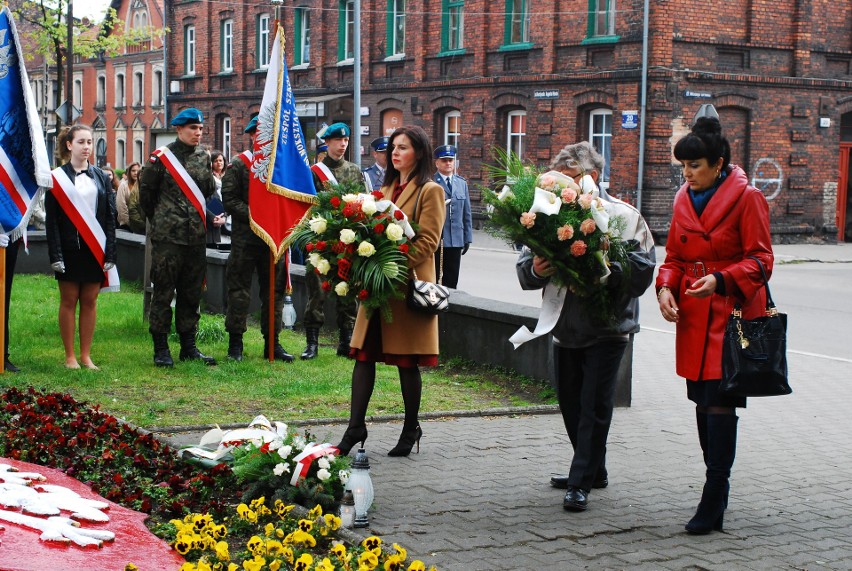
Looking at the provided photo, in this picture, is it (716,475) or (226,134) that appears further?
(226,134)

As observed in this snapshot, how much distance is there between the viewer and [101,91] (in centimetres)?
6091

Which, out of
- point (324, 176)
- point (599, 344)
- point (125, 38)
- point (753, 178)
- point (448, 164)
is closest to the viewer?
point (599, 344)

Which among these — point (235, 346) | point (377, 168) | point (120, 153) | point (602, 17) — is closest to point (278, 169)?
point (235, 346)

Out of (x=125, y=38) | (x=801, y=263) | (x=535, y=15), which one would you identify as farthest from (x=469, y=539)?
(x=125, y=38)

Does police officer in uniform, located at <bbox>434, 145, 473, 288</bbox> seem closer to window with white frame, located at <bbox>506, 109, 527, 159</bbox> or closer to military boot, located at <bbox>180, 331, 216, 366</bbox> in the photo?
Result: military boot, located at <bbox>180, 331, 216, 366</bbox>

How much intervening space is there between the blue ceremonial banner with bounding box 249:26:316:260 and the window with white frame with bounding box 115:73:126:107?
4934 cm

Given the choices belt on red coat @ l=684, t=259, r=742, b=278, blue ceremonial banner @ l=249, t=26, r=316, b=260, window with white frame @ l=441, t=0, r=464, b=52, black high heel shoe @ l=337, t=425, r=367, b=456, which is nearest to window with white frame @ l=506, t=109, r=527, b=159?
window with white frame @ l=441, t=0, r=464, b=52

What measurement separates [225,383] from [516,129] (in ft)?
83.7

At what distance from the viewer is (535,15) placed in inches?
1305

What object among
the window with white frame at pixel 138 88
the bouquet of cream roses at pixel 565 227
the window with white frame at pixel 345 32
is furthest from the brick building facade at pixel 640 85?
the bouquet of cream roses at pixel 565 227

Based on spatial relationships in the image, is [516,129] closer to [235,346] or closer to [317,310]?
[317,310]

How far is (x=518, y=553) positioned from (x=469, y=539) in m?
0.29

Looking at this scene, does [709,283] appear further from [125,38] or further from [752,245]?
[125,38]

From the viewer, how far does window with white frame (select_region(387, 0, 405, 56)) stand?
38.7m
